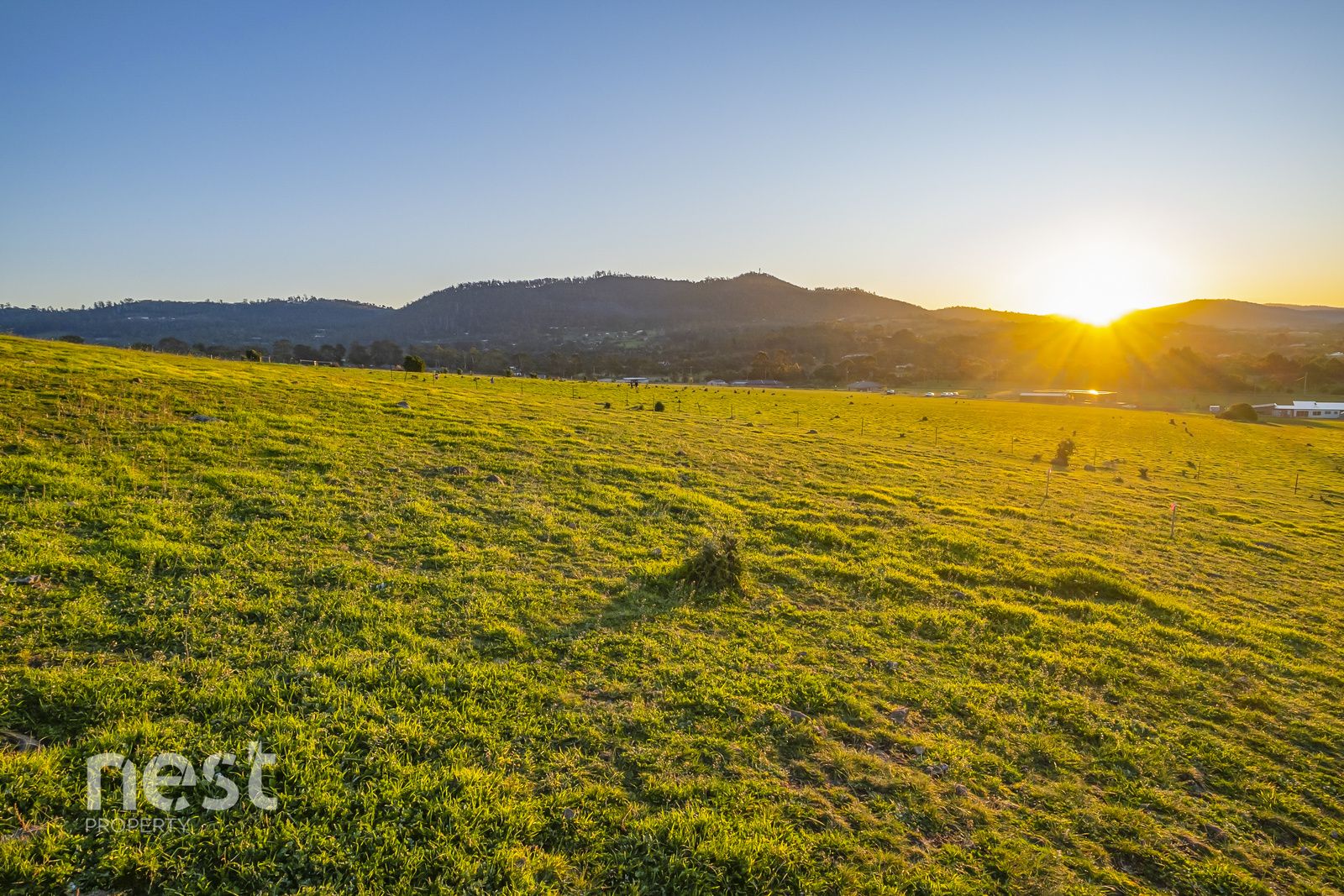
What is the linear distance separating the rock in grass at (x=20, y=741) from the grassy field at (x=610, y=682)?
0.11 meters

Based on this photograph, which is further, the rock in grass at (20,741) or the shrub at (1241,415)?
the shrub at (1241,415)

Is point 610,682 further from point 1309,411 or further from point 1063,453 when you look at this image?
point 1309,411

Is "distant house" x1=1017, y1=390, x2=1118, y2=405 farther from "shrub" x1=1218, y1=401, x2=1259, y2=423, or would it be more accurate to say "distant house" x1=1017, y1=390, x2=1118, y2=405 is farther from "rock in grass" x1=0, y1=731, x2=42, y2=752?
"rock in grass" x1=0, y1=731, x2=42, y2=752

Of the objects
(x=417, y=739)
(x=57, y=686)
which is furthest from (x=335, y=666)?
(x=57, y=686)

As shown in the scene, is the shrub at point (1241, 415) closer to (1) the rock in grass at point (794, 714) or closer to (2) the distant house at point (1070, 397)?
→ (2) the distant house at point (1070, 397)

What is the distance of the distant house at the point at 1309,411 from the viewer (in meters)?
91.2

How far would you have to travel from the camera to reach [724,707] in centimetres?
735

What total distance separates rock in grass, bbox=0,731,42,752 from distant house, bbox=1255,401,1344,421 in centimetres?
13570

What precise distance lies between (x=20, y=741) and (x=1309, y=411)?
475ft

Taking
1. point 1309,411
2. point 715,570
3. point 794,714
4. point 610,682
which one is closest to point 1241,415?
point 1309,411

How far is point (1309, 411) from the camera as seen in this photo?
9288 cm

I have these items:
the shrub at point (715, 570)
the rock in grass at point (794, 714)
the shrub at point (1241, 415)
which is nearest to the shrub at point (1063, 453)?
the shrub at point (715, 570)

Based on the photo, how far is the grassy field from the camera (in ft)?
16.7

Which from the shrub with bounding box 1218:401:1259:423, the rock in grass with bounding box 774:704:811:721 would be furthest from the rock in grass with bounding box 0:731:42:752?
the shrub with bounding box 1218:401:1259:423
